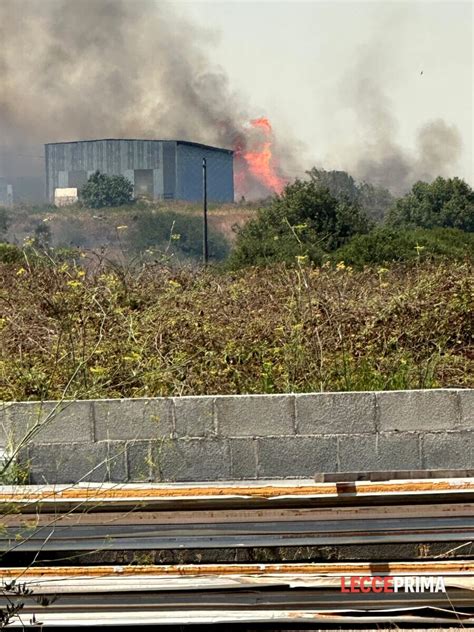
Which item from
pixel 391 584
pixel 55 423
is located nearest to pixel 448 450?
pixel 391 584

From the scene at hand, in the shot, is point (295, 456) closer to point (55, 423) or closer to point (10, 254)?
point (55, 423)

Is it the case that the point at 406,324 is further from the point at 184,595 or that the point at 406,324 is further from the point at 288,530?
the point at 184,595

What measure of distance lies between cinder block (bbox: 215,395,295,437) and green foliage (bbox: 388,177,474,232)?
81.2 meters

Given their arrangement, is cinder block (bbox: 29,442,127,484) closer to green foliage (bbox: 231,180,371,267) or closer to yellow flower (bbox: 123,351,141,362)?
yellow flower (bbox: 123,351,141,362)

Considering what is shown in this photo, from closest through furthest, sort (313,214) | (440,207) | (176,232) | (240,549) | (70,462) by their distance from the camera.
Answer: (240,549), (70,462), (313,214), (440,207), (176,232)

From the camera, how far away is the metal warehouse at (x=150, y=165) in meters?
142

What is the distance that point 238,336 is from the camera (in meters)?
9.77

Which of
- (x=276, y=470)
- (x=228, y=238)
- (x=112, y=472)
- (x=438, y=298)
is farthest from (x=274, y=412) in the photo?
(x=228, y=238)

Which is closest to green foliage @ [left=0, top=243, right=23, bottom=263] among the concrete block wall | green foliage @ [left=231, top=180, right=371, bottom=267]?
the concrete block wall

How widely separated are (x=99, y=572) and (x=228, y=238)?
95.8m

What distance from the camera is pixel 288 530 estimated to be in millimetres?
6500

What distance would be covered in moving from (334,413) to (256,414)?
0.55m

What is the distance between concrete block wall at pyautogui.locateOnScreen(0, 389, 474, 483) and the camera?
310 inches

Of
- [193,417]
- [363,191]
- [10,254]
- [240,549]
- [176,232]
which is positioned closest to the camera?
[240,549]
